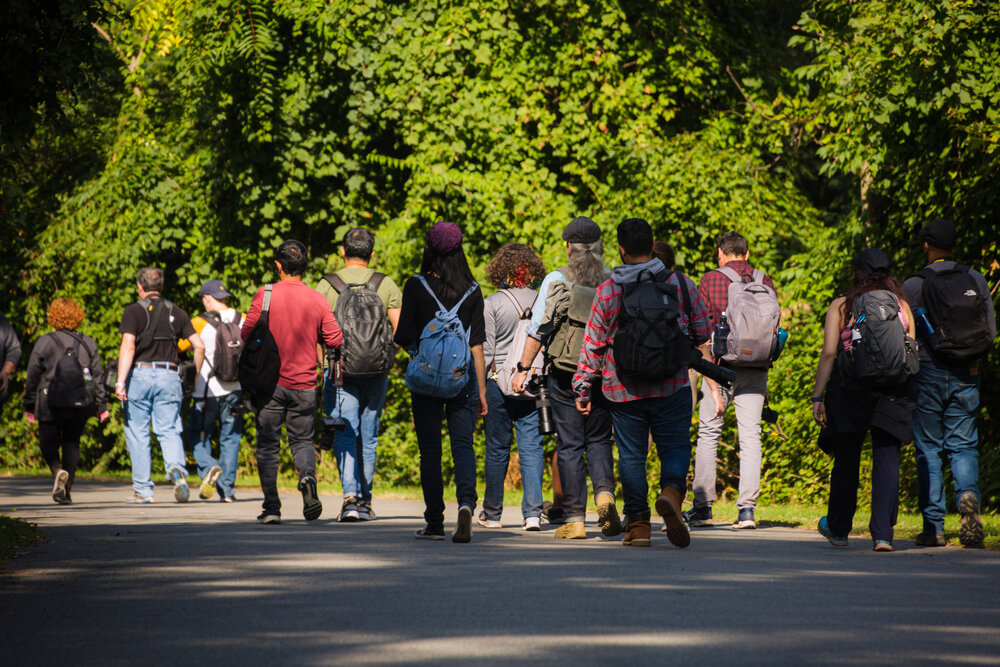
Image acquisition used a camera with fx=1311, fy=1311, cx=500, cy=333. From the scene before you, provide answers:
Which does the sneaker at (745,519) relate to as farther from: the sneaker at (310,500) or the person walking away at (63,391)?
the person walking away at (63,391)

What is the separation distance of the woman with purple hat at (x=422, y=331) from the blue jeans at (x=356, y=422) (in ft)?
4.18

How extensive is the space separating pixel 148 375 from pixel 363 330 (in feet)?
10.2

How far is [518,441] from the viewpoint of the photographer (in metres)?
9.47

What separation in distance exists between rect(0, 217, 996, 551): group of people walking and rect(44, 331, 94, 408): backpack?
1999mm

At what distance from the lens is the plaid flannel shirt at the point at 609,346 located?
7.98 metres

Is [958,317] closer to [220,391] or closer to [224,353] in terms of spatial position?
[224,353]

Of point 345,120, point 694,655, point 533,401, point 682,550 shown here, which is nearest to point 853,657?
point 694,655

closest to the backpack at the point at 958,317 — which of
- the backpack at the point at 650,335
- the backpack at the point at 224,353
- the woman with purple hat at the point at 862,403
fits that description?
the woman with purple hat at the point at 862,403

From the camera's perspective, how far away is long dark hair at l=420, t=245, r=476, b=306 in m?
8.54

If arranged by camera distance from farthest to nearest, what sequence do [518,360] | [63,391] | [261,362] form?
[63,391] → [261,362] → [518,360]

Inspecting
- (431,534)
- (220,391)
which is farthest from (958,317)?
(220,391)

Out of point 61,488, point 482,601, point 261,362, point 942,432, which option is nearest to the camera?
point 482,601

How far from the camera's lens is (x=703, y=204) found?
1455 centimetres

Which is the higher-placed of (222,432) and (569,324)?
(569,324)
